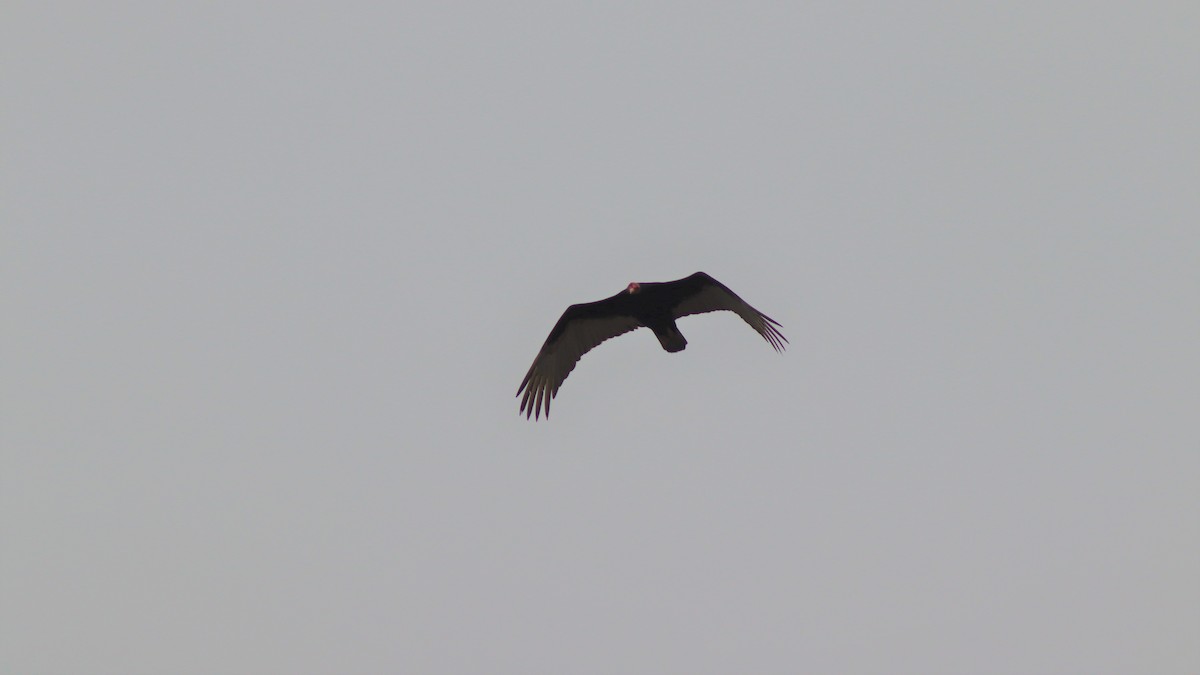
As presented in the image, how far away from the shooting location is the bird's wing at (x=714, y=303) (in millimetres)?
15578

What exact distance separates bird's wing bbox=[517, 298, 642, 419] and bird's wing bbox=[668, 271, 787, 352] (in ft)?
2.89

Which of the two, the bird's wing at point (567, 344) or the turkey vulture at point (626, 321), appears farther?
the bird's wing at point (567, 344)

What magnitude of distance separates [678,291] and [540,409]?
2433 millimetres

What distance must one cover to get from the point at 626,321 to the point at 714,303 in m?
1.28

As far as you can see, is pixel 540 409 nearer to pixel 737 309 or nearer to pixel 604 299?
pixel 604 299

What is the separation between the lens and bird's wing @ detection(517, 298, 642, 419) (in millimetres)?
16516

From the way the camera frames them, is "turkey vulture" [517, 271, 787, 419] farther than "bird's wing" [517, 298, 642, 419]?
No

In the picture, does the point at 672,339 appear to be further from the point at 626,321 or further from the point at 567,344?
the point at 567,344

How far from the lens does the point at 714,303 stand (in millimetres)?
16109

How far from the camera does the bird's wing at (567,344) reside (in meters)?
16.5

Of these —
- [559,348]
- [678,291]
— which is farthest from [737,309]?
[559,348]

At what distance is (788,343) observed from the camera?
1559 cm

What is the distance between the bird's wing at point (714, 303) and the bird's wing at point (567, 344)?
881mm

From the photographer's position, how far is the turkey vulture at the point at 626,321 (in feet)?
51.9
